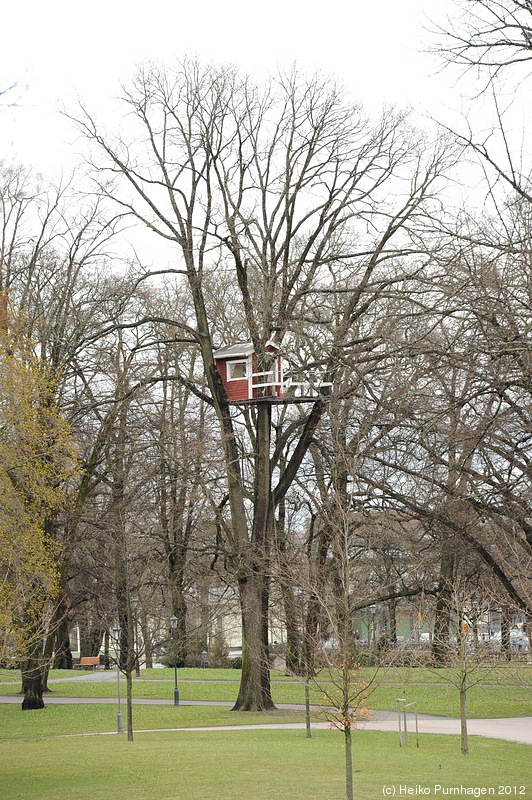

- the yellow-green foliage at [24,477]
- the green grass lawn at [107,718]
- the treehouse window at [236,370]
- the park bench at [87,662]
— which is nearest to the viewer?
the yellow-green foliage at [24,477]

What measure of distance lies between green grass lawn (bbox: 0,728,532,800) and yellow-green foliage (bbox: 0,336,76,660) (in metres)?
2.54

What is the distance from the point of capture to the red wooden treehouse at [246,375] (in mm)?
24969

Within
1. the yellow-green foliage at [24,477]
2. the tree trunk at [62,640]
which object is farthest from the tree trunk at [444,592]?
the tree trunk at [62,640]

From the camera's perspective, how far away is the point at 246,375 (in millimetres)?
25859

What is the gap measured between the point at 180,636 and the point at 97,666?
17.4 meters

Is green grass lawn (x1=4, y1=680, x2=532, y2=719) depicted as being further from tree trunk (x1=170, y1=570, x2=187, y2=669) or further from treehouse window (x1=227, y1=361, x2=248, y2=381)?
treehouse window (x1=227, y1=361, x2=248, y2=381)

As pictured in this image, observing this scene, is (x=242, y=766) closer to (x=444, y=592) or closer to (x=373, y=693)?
(x=444, y=592)

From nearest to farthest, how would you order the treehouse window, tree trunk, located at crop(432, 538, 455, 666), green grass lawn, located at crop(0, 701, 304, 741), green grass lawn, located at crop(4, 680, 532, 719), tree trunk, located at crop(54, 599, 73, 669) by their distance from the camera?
green grass lawn, located at crop(0, 701, 304, 741)
the treehouse window
tree trunk, located at crop(432, 538, 455, 666)
green grass lawn, located at crop(4, 680, 532, 719)
tree trunk, located at crop(54, 599, 73, 669)

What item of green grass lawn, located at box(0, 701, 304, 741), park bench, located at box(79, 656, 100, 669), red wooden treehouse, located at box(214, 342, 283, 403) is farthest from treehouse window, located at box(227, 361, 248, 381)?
park bench, located at box(79, 656, 100, 669)

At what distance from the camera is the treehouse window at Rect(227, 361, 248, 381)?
26.1m

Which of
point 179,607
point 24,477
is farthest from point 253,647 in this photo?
point 179,607

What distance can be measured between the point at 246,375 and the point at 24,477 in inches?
268

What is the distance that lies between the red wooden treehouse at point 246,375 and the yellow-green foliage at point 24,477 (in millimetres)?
5046

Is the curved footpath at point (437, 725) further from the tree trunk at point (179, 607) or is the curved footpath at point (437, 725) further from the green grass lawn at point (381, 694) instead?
the tree trunk at point (179, 607)
